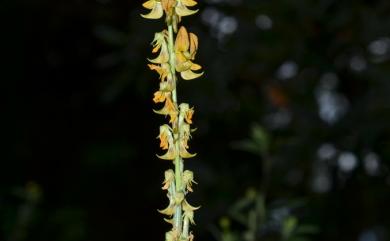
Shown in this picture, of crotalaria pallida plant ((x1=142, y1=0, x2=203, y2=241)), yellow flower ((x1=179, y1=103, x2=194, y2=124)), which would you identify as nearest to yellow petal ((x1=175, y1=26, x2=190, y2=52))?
crotalaria pallida plant ((x1=142, y1=0, x2=203, y2=241))

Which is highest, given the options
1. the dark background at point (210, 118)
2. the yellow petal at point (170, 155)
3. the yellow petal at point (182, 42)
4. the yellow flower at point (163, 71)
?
the dark background at point (210, 118)

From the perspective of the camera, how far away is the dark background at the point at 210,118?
454 cm

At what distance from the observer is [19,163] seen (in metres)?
5.81

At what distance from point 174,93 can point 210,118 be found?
3.71 metres

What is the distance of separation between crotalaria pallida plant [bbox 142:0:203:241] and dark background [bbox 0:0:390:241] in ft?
6.23

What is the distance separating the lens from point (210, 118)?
199 inches

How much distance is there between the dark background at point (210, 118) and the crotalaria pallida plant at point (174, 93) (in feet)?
6.23

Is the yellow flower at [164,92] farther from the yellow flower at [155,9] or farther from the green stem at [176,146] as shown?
the yellow flower at [155,9]

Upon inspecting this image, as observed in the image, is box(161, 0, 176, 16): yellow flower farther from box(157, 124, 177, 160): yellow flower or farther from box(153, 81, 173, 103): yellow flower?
box(157, 124, 177, 160): yellow flower

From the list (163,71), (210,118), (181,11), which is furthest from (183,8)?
(210,118)

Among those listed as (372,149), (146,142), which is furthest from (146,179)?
(372,149)

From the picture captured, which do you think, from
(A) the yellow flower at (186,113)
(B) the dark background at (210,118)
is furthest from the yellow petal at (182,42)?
(B) the dark background at (210,118)

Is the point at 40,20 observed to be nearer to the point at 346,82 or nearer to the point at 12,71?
the point at 12,71

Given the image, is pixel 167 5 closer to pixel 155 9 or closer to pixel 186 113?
pixel 155 9
